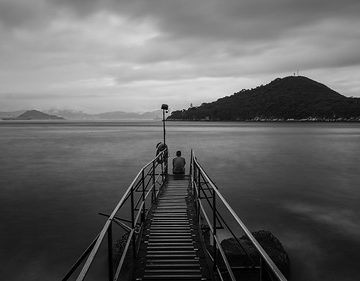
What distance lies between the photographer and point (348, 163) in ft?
134

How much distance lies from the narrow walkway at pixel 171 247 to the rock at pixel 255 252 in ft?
5.50

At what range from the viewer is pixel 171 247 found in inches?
295

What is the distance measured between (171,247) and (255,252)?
3.85 metres

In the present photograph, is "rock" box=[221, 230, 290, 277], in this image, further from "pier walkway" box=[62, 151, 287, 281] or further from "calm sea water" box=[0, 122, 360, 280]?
"calm sea water" box=[0, 122, 360, 280]

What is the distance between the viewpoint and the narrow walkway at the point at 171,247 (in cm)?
640

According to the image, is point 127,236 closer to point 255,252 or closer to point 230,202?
point 255,252

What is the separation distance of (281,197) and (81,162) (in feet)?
83.3

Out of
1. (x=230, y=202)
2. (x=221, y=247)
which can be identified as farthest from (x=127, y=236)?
(x=230, y=202)

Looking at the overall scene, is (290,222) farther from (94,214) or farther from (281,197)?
(94,214)

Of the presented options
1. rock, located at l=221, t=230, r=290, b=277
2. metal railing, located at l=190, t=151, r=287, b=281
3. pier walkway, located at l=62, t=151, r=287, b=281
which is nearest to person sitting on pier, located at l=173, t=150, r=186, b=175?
pier walkway, located at l=62, t=151, r=287, b=281

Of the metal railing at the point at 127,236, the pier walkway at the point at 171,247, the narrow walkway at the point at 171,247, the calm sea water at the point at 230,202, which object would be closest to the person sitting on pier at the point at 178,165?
the metal railing at the point at 127,236

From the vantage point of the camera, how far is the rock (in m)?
10.1

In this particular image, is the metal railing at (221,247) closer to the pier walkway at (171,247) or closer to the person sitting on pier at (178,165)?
the pier walkway at (171,247)

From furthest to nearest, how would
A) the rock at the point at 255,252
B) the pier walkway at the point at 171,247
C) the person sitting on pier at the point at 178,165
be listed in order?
the person sitting on pier at the point at 178,165 → the rock at the point at 255,252 → the pier walkway at the point at 171,247
